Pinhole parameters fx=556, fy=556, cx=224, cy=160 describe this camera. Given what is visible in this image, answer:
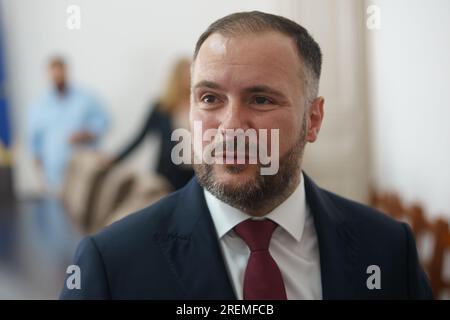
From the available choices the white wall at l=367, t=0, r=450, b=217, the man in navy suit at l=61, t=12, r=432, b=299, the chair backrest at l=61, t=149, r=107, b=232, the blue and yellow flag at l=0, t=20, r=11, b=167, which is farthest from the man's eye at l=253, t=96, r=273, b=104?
the blue and yellow flag at l=0, t=20, r=11, b=167

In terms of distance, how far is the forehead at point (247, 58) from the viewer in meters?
0.52

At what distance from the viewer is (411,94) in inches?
33.7

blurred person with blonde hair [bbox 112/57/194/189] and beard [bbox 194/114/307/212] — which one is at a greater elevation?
blurred person with blonde hair [bbox 112/57/194/189]

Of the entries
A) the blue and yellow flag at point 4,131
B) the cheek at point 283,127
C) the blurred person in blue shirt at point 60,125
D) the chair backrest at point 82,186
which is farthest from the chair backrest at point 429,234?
the blue and yellow flag at point 4,131

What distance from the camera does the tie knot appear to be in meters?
0.56

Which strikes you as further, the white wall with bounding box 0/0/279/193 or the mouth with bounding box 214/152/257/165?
the white wall with bounding box 0/0/279/193

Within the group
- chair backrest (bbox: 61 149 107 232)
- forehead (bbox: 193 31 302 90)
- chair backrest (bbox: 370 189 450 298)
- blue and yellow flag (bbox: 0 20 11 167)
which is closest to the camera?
forehead (bbox: 193 31 302 90)

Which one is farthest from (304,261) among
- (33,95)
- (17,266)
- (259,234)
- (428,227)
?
(33,95)

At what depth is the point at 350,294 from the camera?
22.9 inches

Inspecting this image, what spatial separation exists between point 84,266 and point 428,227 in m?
0.57

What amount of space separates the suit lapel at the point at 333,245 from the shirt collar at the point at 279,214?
0.01 meters

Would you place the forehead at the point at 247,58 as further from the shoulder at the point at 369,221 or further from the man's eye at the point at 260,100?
the shoulder at the point at 369,221

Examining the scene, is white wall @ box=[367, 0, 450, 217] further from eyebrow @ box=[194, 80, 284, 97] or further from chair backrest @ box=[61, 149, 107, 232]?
chair backrest @ box=[61, 149, 107, 232]
